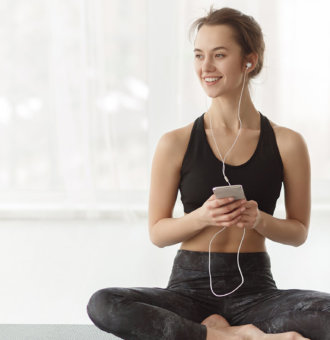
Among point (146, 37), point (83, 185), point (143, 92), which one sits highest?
point (146, 37)

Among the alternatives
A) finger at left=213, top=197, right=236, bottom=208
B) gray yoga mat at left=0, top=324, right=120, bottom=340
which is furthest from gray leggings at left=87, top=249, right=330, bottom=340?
gray yoga mat at left=0, top=324, right=120, bottom=340

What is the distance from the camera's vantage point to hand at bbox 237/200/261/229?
71.7 inches

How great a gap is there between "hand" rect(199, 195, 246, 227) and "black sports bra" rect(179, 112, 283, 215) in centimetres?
19

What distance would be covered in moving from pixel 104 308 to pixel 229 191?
17.6 inches

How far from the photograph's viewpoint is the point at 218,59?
2.03 meters

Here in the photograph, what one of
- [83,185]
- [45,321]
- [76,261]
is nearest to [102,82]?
[83,185]

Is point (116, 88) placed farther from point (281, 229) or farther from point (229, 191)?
point (229, 191)

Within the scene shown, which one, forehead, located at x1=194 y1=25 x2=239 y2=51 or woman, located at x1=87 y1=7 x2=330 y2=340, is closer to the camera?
woman, located at x1=87 y1=7 x2=330 y2=340

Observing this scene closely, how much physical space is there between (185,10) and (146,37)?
30cm

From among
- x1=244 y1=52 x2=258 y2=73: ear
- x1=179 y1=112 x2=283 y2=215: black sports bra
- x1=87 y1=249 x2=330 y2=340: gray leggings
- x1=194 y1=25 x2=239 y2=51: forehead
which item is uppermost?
x1=194 y1=25 x2=239 y2=51: forehead

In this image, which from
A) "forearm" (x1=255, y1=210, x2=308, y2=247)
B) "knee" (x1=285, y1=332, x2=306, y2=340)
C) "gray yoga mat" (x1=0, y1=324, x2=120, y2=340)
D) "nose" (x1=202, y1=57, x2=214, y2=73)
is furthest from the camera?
"gray yoga mat" (x1=0, y1=324, x2=120, y2=340)

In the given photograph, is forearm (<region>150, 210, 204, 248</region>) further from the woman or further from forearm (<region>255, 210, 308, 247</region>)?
forearm (<region>255, 210, 308, 247</region>)

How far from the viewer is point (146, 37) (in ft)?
14.3

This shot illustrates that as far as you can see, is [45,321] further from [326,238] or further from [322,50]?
[322,50]
